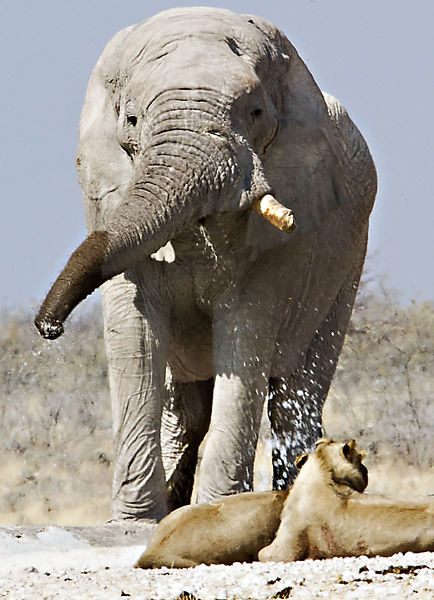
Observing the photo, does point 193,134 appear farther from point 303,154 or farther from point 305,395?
point 305,395

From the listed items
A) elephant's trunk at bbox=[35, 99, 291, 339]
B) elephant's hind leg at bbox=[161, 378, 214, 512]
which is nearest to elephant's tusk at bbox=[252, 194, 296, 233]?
elephant's trunk at bbox=[35, 99, 291, 339]

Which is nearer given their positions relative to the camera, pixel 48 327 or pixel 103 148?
pixel 48 327

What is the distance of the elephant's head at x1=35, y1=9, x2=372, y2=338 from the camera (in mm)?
5867

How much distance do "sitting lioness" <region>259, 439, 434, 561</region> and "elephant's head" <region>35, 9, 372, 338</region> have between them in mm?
1199

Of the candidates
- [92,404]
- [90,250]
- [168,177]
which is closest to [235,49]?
[168,177]

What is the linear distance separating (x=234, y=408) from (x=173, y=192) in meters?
1.14

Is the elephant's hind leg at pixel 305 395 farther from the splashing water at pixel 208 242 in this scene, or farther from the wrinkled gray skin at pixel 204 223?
the splashing water at pixel 208 242

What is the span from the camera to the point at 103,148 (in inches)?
272

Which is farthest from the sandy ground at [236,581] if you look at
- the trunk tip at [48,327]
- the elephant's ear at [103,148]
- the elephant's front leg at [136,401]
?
the elephant's ear at [103,148]

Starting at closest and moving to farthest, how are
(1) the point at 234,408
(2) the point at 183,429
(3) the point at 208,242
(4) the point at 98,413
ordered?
(1) the point at 234,408 < (3) the point at 208,242 < (2) the point at 183,429 < (4) the point at 98,413

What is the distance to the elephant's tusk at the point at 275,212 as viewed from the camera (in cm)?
603

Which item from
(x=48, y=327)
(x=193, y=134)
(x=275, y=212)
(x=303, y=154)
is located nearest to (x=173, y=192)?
(x=193, y=134)

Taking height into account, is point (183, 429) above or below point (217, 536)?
above

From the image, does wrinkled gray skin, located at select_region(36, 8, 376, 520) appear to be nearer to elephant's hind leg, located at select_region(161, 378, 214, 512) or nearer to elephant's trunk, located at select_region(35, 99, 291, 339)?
elephant's trunk, located at select_region(35, 99, 291, 339)
